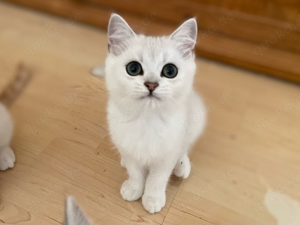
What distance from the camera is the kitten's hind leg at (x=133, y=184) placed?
35.3 inches

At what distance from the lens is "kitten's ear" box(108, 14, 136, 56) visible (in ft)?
2.25

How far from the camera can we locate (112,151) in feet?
3.09

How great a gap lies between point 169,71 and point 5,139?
2.04 feet

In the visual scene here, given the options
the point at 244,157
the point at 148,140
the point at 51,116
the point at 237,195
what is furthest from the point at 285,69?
the point at 51,116

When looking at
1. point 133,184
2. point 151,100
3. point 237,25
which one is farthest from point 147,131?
point 237,25

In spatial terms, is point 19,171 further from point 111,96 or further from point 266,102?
point 266,102

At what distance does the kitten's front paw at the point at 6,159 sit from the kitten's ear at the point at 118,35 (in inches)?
20.9

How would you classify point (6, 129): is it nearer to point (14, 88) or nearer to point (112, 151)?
point (14, 88)

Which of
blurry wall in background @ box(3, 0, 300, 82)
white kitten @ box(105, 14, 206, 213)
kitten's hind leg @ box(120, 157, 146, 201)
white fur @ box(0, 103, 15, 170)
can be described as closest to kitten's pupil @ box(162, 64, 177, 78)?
white kitten @ box(105, 14, 206, 213)

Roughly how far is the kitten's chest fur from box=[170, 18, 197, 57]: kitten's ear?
0.16m

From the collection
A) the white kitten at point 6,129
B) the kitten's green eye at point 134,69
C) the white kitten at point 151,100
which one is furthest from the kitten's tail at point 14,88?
the kitten's green eye at point 134,69

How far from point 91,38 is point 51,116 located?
2.03 feet

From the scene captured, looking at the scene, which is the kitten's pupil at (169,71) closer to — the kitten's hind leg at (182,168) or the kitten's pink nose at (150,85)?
the kitten's pink nose at (150,85)

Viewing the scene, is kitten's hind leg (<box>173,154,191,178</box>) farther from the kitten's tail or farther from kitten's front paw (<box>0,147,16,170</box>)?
the kitten's tail
